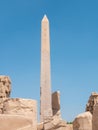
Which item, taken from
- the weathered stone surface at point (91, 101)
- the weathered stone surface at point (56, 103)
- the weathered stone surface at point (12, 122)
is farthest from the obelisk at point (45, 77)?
the weathered stone surface at point (12, 122)

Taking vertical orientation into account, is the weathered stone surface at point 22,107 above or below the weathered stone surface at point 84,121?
above

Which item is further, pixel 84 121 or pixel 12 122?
pixel 84 121

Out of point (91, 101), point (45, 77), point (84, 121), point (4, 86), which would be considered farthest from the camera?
point (45, 77)

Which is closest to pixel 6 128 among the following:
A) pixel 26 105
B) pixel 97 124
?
pixel 97 124

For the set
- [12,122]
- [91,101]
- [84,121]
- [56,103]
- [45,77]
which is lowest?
[12,122]

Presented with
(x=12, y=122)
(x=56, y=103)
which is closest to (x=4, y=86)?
(x=56, y=103)

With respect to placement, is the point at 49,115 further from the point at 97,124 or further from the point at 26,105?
the point at 97,124

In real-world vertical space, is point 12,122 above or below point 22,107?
below

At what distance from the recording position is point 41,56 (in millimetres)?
23141

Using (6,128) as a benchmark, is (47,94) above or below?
above

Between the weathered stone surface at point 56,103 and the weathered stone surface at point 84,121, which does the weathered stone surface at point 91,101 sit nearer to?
the weathered stone surface at point 56,103

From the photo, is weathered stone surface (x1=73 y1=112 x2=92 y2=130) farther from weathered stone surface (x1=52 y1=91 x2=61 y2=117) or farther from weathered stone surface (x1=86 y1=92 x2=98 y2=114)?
weathered stone surface (x1=52 y1=91 x2=61 y2=117)

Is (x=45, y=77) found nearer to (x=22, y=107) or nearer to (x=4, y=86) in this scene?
(x=4, y=86)

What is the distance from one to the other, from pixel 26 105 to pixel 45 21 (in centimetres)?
1556
